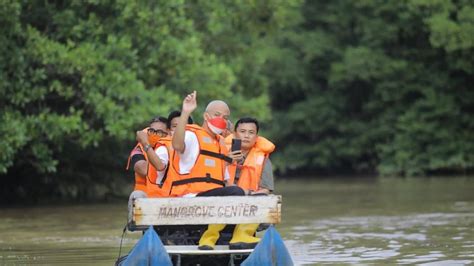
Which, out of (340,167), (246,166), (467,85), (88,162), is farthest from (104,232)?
(340,167)

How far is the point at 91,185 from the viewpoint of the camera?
92.1ft

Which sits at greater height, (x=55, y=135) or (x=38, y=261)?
(x=55, y=135)

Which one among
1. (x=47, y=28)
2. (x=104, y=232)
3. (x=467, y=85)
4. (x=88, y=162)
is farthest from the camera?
(x=467, y=85)

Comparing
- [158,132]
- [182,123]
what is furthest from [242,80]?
[182,123]

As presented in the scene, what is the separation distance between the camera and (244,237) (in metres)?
10.9

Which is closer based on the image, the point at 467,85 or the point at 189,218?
the point at 189,218

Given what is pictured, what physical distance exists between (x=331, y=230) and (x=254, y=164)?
6752mm

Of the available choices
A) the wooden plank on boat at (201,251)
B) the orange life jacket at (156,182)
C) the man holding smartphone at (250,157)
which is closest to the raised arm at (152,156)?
the orange life jacket at (156,182)

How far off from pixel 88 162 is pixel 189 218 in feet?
54.3

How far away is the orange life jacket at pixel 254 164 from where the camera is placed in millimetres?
11586

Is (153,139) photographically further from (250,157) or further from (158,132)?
(250,157)

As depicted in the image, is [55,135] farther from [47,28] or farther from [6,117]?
[47,28]

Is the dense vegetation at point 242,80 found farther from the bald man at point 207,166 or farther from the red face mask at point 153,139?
the bald man at point 207,166

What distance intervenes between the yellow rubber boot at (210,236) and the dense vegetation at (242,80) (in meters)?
11.5
